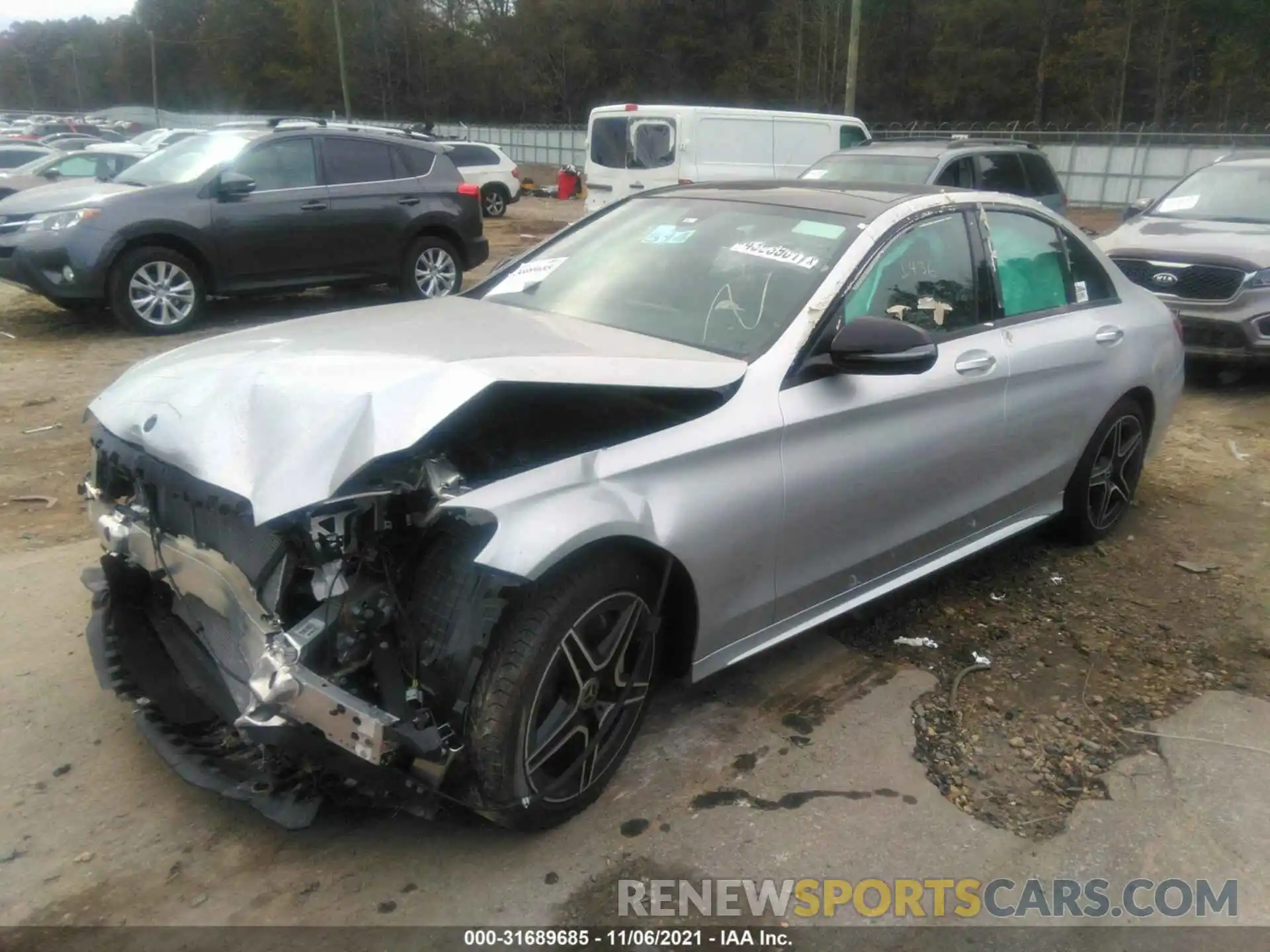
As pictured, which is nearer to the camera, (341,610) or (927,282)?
(341,610)

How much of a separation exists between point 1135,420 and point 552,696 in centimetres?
353

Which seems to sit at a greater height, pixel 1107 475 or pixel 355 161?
pixel 355 161

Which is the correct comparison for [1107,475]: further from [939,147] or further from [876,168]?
[939,147]

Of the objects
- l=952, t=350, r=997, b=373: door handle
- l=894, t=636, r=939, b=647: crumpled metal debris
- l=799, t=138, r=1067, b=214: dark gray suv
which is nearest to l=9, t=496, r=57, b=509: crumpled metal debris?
l=894, t=636, r=939, b=647: crumpled metal debris

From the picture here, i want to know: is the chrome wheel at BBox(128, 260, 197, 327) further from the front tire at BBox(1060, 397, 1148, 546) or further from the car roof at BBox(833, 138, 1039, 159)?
the front tire at BBox(1060, 397, 1148, 546)

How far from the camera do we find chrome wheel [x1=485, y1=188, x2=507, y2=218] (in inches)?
888

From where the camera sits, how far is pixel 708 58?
54.5 meters

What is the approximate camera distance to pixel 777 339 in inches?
128

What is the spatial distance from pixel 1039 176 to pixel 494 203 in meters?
13.9

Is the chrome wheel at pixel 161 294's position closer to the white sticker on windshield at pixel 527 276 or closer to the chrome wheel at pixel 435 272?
the chrome wheel at pixel 435 272

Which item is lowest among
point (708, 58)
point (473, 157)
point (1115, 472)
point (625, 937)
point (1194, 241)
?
point (625, 937)

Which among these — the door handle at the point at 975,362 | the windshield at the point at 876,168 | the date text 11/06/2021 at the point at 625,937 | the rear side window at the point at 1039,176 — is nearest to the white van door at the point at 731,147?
the windshield at the point at 876,168

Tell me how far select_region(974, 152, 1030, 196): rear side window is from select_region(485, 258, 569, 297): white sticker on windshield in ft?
25.0
